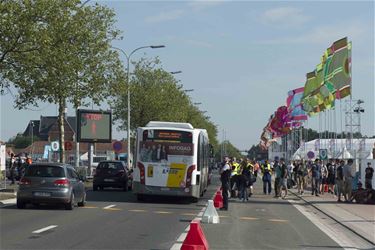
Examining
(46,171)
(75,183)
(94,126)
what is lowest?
(75,183)

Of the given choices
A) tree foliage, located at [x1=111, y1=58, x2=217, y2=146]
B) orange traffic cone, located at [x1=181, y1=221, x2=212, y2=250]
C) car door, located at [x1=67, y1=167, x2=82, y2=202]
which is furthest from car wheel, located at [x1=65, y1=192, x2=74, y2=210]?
tree foliage, located at [x1=111, y1=58, x2=217, y2=146]

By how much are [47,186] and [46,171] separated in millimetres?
636

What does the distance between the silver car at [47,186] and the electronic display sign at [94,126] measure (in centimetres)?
2499

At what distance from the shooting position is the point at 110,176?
33844mm

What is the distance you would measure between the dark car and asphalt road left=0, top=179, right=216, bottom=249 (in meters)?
10.7

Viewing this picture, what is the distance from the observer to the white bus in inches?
952

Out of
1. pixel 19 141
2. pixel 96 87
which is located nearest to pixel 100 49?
pixel 96 87

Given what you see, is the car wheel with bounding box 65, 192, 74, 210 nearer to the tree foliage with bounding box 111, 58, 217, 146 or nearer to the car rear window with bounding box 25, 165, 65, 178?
the car rear window with bounding box 25, 165, 65, 178

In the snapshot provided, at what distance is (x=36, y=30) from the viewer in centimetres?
2100

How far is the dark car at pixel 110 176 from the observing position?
3381 cm

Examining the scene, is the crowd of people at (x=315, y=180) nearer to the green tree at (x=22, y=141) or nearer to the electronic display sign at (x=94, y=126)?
the electronic display sign at (x=94, y=126)

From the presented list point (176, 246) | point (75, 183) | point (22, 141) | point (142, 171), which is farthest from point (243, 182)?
point (22, 141)

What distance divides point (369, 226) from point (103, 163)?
20032mm

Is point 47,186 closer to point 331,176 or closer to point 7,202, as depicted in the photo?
point 7,202
